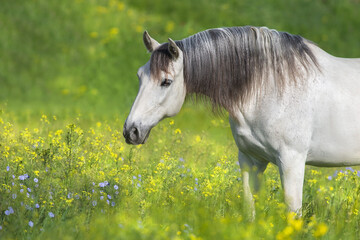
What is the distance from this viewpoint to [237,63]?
13.5 feet

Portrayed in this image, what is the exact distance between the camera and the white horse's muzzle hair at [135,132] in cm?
388

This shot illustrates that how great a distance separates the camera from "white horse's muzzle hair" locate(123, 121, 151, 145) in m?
3.88

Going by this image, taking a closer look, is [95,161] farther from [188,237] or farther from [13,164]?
[188,237]

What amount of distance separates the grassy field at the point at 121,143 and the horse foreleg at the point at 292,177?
12 cm

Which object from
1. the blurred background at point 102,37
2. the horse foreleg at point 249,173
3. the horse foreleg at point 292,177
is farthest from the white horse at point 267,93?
the blurred background at point 102,37

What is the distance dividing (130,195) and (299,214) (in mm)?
1445

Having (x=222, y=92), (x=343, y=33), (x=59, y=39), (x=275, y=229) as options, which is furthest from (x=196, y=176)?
(x=343, y=33)

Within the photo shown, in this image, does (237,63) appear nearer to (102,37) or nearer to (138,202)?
(138,202)

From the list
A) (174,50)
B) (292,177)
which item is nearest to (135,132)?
(174,50)

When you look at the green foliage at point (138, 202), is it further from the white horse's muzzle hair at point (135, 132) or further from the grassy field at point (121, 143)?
the white horse's muzzle hair at point (135, 132)

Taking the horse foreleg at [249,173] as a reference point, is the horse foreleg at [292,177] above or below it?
above

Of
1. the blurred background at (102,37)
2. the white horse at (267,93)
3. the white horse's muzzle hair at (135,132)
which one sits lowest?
the blurred background at (102,37)

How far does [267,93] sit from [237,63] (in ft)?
1.18

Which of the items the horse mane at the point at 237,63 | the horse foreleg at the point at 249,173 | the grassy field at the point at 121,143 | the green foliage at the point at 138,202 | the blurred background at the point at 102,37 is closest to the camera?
the green foliage at the point at 138,202
